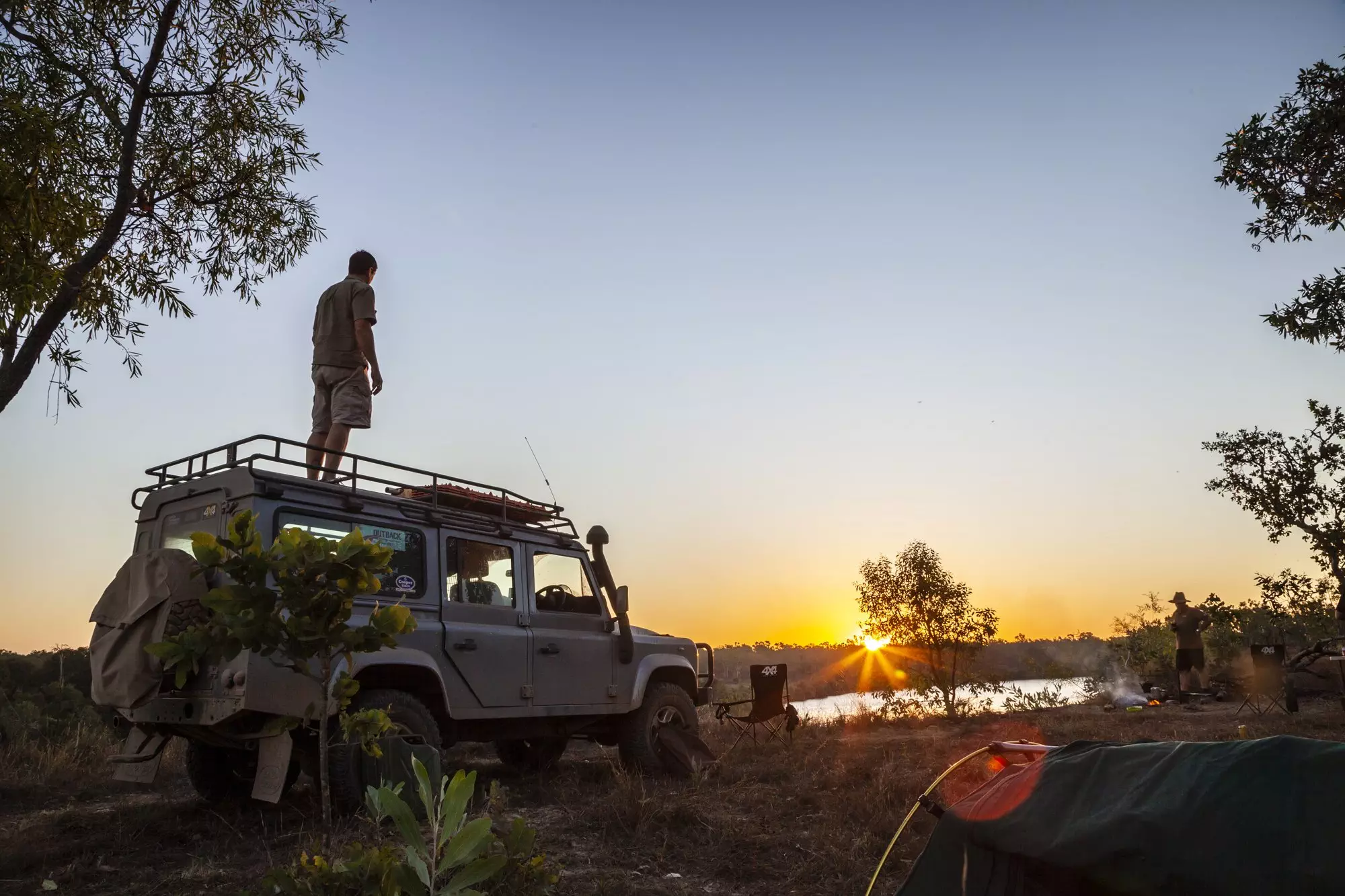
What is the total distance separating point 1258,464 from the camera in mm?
15367

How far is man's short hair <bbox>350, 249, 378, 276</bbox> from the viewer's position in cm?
842

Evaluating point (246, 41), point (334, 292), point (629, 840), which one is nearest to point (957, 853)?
point (629, 840)

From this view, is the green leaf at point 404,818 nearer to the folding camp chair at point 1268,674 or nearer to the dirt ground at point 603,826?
the dirt ground at point 603,826

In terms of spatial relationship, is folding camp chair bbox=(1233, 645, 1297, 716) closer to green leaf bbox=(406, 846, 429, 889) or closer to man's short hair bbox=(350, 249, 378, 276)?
man's short hair bbox=(350, 249, 378, 276)

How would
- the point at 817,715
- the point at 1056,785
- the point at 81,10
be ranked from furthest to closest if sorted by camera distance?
the point at 817,715 → the point at 81,10 → the point at 1056,785

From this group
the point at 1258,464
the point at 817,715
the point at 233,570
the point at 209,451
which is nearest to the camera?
the point at 233,570

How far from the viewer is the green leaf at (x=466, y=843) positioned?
2346mm

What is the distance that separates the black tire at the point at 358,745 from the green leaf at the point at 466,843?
3.79 meters

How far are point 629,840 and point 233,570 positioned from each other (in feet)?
11.7

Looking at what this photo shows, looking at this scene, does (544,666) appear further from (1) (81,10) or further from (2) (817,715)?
(2) (817,715)

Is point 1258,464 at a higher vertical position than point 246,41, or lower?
lower

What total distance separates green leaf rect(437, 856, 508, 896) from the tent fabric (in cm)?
146

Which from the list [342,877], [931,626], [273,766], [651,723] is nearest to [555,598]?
[651,723]

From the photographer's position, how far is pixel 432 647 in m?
7.07
